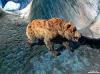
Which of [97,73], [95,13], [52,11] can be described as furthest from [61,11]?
[97,73]

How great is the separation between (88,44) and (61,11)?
2.06 ft

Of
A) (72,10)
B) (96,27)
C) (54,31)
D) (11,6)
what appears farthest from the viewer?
(11,6)

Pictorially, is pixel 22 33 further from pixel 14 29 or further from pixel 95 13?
pixel 95 13

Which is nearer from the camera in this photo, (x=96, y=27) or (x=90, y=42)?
(x=90, y=42)

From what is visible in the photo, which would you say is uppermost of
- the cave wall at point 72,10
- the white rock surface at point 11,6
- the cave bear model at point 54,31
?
the white rock surface at point 11,6

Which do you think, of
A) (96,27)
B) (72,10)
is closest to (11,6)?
(72,10)

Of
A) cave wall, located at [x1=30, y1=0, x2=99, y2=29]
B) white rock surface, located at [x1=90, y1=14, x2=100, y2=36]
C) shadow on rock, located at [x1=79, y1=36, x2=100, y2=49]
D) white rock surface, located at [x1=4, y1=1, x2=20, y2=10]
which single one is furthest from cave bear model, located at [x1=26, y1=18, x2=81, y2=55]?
white rock surface, located at [x1=4, y1=1, x2=20, y2=10]

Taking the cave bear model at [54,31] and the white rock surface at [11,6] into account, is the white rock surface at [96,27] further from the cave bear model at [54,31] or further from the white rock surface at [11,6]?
the white rock surface at [11,6]

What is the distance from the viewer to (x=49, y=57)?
209 cm

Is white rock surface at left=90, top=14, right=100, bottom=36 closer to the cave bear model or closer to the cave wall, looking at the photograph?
the cave wall

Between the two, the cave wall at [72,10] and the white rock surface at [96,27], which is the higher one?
the cave wall at [72,10]

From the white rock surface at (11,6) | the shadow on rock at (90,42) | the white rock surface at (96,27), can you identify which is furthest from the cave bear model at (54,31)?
the white rock surface at (11,6)

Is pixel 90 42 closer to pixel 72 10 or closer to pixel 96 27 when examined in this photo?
pixel 96 27

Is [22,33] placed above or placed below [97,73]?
above
